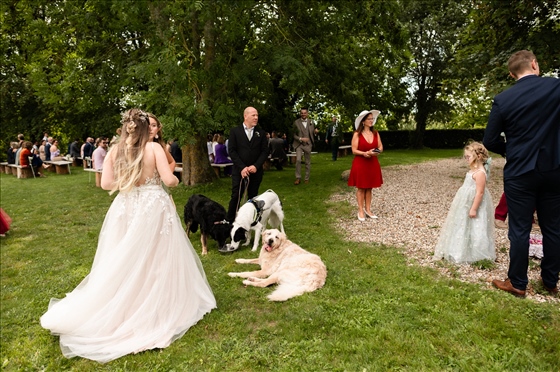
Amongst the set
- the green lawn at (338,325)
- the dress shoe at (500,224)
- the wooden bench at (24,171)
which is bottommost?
the green lawn at (338,325)

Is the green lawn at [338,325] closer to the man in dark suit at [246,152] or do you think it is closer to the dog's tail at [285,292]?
the dog's tail at [285,292]

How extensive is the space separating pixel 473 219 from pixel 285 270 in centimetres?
280

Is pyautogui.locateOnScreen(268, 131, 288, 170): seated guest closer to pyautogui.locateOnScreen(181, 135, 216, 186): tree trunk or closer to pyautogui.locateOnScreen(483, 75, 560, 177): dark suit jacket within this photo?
pyautogui.locateOnScreen(181, 135, 216, 186): tree trunk

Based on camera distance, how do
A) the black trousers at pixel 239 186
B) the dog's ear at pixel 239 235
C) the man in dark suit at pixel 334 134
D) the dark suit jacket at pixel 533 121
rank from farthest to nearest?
the man in dark suit at pixel 334 134 < the black trousers at pixel 239 186 < the dog's ear at pixel 239 235 < the dark suit jacket at pixel 533 121

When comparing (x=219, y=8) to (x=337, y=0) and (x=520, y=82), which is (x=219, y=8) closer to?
(x=337, y=0)

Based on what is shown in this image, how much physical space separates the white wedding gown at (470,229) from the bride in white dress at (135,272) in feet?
12.3

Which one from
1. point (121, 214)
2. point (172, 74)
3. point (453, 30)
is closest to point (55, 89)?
point (172, 74)

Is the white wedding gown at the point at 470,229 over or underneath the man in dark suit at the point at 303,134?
underneath

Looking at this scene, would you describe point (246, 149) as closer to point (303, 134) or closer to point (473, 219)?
point (473, 219)

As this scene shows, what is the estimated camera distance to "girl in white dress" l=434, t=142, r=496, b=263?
17.6ft

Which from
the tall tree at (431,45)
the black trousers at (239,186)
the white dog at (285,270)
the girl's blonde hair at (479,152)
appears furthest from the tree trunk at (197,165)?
the tall tree at (431,45)

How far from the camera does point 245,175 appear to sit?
718cm

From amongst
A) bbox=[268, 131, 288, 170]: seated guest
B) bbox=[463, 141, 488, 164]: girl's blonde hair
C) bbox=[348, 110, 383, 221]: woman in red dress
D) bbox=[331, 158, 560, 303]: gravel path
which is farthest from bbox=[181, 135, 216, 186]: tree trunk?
bbox=[463, 141, 488, 164]: girl's blonde hair

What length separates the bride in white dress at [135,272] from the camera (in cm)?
383
